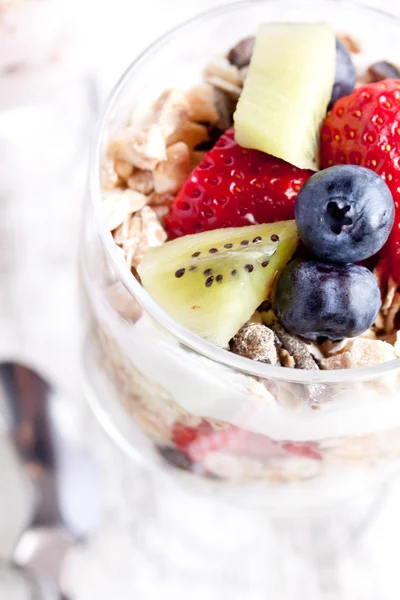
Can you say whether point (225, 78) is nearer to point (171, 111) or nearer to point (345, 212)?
point (171, 111)

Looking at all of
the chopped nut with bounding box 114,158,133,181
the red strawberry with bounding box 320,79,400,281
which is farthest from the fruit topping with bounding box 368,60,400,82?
the chopped nut with bounding box 114,158,133,181

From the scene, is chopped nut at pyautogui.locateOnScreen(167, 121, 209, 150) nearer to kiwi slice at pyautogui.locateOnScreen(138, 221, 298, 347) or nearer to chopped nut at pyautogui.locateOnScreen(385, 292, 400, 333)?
kiwi slice at pyautogui.locateOnScreen(138, 221, 298, 347)

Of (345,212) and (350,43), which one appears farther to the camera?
(350,43)

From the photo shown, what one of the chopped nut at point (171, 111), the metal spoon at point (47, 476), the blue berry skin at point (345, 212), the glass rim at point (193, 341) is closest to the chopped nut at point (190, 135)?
the chopped nut at point (171, 111)

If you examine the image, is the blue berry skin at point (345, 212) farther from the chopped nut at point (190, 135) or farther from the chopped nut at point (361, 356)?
the chopped nut at point (190, 135)

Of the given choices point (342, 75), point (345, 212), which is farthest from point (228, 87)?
point (345, 212)

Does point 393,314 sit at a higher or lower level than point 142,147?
lower

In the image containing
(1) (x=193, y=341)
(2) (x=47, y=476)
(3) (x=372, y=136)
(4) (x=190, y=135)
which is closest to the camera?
(1) (x=193, y=341)
